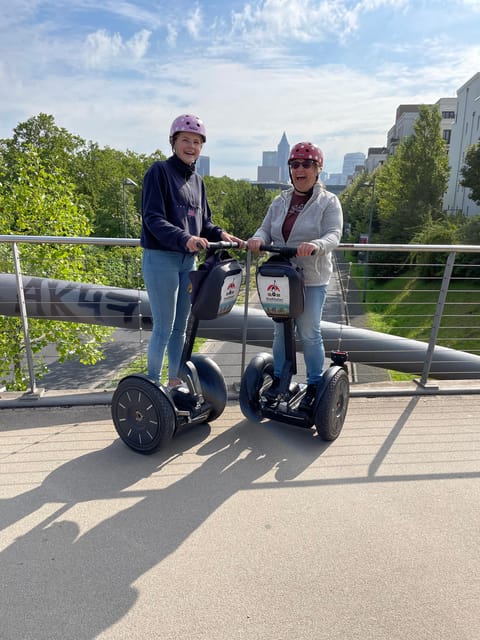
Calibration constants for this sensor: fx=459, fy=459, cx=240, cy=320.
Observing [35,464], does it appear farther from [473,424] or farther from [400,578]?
[473,424]

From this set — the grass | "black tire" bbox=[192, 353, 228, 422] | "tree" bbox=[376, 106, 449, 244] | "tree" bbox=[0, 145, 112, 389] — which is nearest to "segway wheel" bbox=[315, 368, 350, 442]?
Result: "black tire" bbox=[192, 353, 228, 422]

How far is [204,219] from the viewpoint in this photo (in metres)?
3.34

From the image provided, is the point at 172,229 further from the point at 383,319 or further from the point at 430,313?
the point at 383,319

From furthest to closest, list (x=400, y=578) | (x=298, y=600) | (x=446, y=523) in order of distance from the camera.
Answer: (x=446, y=523) < (x=400, y=578) < (x=298, y=600)

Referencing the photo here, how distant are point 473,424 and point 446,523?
1371mm

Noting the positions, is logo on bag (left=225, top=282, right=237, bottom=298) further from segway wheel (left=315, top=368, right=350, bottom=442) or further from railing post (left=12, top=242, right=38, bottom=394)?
railing post (left=12, top=242, right=38, bottom=394)

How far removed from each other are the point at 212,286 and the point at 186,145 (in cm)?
93

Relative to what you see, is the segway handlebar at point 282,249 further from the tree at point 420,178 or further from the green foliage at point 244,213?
the green foliage at point 244,213

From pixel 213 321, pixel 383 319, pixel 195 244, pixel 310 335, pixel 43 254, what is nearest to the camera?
pixel 195 244

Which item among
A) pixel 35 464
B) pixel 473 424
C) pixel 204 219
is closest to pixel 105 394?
pixel 35 464

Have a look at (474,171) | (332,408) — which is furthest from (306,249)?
(474,171)

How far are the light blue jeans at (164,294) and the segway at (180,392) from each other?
146 mm

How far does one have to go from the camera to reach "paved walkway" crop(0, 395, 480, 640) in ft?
6.10

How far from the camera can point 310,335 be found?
10.6 ft
